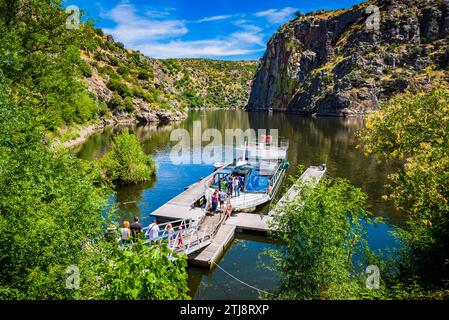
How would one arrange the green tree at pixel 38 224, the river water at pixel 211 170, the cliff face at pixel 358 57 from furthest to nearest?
the cliff face at pixel 358 57 < the river water at pixel 211 170 < the green tree at pixel 38 224

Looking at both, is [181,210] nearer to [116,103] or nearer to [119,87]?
[116,103]

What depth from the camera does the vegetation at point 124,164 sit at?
33562 millimetres

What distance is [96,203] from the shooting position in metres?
11.4

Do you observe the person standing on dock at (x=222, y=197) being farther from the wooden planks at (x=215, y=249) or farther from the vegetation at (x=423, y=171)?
the vegetation at (x=423, y=171)

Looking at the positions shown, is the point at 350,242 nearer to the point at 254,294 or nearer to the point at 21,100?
the point at 254,294

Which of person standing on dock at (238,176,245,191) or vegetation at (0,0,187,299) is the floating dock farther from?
vegetation at (0,0,187,299)

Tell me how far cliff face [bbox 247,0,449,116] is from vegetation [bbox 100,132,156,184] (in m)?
103

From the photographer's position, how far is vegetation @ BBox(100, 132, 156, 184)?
3356cm

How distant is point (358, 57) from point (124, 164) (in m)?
133

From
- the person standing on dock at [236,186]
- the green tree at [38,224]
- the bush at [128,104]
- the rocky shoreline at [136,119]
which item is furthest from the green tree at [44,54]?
the bush at [128,104]

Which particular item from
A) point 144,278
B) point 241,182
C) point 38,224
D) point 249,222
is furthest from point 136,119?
point 144,278

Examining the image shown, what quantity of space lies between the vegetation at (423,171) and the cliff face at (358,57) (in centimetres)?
10635

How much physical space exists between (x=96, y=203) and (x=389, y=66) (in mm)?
147750
